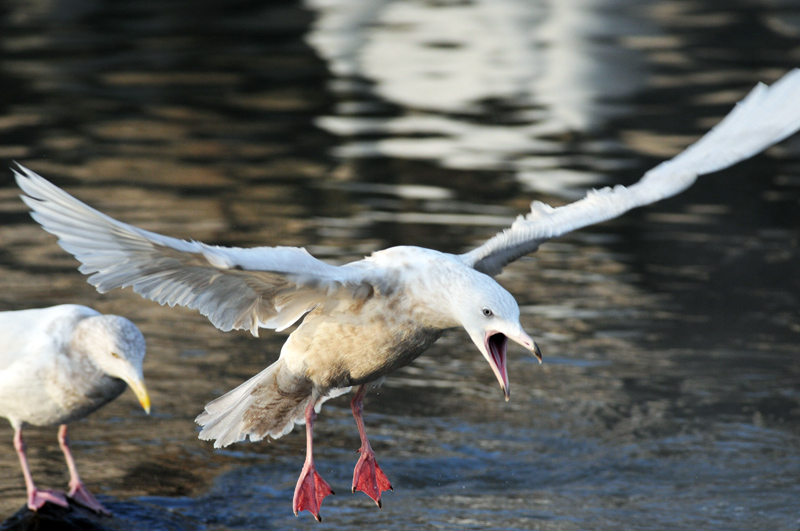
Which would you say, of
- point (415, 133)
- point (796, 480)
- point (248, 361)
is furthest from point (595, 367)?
point (415, 133)

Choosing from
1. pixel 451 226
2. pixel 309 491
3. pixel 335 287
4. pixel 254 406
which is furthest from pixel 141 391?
pixel 451 226

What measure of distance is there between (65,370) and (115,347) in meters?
0.32

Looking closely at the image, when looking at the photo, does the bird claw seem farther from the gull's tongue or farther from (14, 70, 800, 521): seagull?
the gull's tongue

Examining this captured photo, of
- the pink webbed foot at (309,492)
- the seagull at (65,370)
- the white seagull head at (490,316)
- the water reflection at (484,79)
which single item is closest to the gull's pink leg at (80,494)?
the seagull at (65,370)

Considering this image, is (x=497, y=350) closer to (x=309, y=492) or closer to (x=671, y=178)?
(x=309, y=492)

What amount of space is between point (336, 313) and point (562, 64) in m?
13.9

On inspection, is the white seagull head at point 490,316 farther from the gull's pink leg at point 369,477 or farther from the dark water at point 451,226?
the dark water at point 451,226

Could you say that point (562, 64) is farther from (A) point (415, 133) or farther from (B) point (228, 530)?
(B) point (228, 530)

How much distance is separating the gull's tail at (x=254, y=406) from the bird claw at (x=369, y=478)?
0.39 meters

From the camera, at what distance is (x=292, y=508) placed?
6359 millimetres

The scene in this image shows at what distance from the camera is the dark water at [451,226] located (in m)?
6.66

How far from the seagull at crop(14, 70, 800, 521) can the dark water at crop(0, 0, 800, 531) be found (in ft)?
2.21

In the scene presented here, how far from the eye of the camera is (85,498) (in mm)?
5977

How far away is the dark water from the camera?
6664 millimetres
